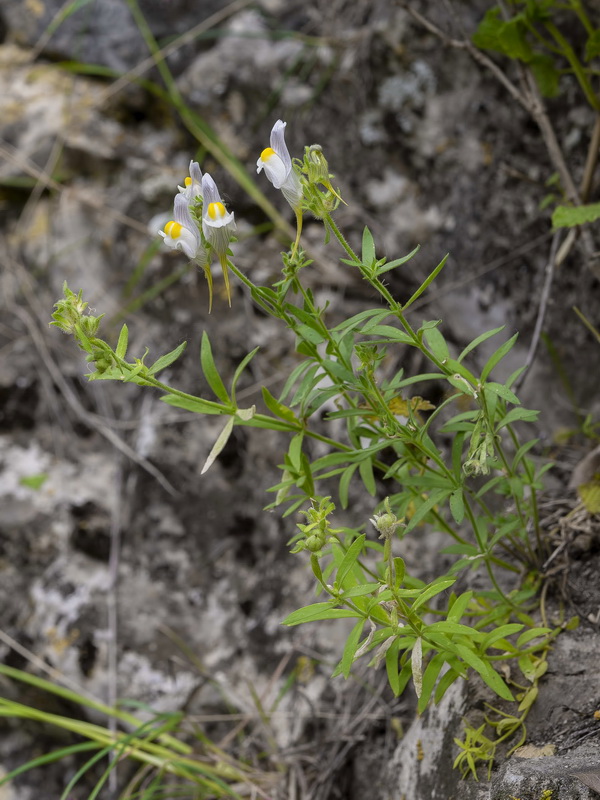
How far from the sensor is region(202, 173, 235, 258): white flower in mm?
1119

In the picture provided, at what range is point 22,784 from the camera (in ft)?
7.24

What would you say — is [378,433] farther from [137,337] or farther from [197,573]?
[137,337]

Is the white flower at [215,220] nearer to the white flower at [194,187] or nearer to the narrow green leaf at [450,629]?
the white flower at [194,187]

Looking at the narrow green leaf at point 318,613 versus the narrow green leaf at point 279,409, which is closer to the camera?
the narrow green leaf at point 318,613

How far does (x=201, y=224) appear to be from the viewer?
1167mm

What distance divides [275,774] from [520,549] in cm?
89

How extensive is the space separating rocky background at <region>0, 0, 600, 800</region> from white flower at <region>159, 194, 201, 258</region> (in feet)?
3.18

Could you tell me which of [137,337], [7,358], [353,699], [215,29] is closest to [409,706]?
[353,699]

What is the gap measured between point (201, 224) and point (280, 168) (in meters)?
0.15

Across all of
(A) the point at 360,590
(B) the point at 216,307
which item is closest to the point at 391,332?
(A) the point at 360,590

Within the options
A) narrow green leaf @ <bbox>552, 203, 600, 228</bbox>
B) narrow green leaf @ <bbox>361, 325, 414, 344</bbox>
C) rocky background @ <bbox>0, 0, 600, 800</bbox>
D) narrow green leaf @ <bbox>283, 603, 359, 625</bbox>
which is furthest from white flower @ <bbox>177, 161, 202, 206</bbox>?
rocky background @ <bbox>0, 0, 600, 800</bbox>

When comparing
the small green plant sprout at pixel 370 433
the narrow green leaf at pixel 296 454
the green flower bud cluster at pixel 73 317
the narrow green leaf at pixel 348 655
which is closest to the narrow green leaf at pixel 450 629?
the small green plant sprout at pixel 370 433

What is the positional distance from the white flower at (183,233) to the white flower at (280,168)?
0.15m

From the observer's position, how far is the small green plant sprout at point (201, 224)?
1.12 metres
